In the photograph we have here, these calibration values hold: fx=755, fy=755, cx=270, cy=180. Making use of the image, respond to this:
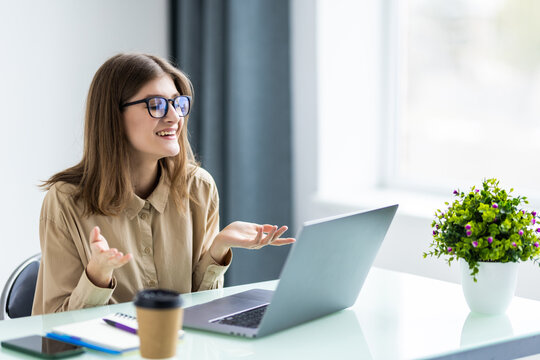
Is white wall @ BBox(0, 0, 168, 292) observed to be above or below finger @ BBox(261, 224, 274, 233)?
above

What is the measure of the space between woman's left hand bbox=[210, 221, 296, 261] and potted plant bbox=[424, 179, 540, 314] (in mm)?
392

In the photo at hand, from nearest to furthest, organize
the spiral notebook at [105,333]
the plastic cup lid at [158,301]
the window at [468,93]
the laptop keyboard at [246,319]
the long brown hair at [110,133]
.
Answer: the plastic cup lid at [158,301] → the spiral notebook at [105,333] → the laptop keyboard at [246,319] → the long brown hair at [110,133] → the window at [468,93]

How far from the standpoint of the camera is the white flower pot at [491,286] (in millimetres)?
1518

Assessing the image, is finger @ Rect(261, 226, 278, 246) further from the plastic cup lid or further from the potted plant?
the plastic cup lid

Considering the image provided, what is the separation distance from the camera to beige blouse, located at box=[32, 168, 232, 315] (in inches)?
65.9

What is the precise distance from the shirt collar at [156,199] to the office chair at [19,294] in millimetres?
308

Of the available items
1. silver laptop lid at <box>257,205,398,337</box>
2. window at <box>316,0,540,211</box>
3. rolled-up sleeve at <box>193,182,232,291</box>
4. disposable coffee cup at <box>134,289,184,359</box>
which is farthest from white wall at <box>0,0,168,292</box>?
disposable coffee cup at <box>134,289,184,359</box>

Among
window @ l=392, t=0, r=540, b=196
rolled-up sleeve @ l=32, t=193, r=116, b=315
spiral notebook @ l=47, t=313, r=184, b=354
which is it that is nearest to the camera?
spiral notebook @ l=47, t=313, r=184, b=354

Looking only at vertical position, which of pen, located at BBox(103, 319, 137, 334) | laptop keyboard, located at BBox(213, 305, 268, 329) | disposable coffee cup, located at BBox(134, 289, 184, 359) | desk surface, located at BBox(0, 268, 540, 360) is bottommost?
desk surface, located at BBox(0, 268, 540, 360)

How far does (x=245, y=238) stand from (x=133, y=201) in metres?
0.28

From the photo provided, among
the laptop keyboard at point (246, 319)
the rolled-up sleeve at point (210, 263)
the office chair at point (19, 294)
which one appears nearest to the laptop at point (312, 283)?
the laptop keyboard at point (246, 319)

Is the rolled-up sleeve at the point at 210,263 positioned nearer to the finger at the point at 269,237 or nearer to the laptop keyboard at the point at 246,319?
the finger at the point at 269,237

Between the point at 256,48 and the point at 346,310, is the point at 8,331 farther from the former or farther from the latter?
the point at 256,48

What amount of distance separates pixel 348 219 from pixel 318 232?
0.10 m
